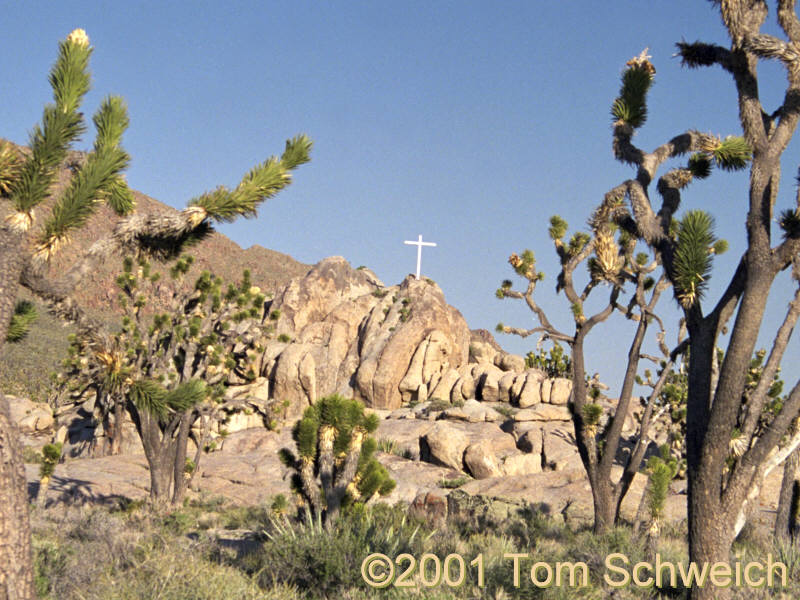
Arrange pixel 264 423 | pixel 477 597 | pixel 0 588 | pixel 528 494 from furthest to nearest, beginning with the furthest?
pixel 264 423, pixel 528 494, pixel 477 597, pixel 0 588

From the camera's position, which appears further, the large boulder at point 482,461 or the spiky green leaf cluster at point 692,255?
the large boulder at point 482,461

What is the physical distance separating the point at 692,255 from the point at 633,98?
11.8 ft

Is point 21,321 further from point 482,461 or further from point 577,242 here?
point 482,461

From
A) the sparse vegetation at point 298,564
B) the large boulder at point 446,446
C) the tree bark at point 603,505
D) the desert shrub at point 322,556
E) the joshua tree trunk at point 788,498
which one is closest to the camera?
the sparse vegetation at point 298,564

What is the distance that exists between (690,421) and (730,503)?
996mm

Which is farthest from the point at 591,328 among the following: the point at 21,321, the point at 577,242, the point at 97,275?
the point at 97,275

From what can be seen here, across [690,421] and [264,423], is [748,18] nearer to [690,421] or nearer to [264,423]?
[690,421]

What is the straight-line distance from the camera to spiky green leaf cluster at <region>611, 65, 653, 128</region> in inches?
429

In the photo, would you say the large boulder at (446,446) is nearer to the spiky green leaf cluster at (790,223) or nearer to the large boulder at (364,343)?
the large boulder at (364,343)

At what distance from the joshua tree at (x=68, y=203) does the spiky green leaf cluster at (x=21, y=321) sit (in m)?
1.36

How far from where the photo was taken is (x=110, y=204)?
8.10 metres

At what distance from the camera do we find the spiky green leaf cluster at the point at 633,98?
10898 mm

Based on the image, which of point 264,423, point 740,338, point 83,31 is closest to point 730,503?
point 740,338

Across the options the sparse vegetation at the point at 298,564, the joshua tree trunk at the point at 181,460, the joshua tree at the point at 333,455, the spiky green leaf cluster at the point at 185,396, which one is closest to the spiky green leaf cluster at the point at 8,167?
the spiky green leaf cluster at the point at 185,396
